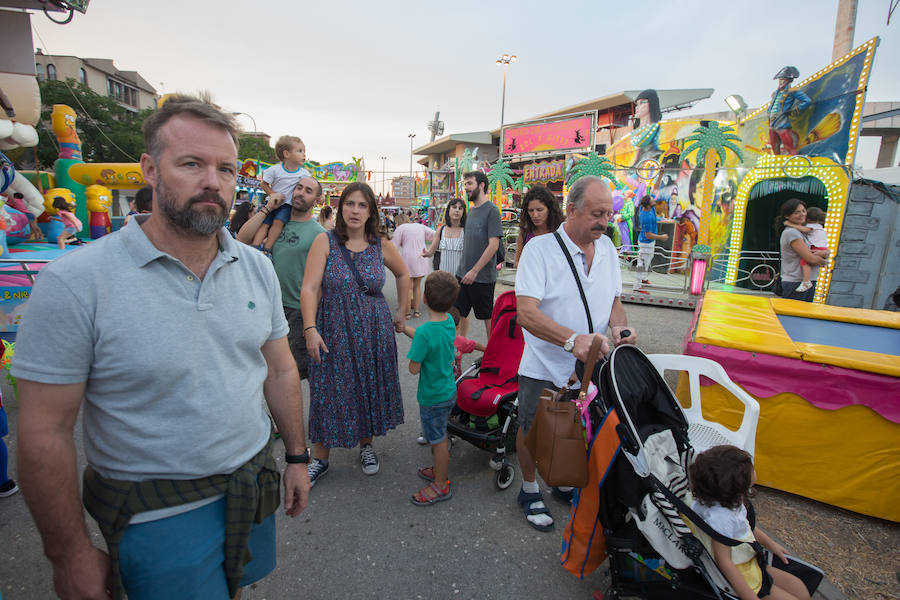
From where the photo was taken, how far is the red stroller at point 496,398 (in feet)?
10.0

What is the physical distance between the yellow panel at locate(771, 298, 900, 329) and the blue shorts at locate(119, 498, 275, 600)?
490cm

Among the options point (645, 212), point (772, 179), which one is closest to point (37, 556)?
point (645, 212)

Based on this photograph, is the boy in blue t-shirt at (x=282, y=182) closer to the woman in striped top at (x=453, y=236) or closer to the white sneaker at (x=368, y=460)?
the white sneaker at (x=368, y=460)

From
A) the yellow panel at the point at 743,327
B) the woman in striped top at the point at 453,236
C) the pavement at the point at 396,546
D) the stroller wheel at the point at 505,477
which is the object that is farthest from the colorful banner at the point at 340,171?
the stroller wheel at the point at 505,477

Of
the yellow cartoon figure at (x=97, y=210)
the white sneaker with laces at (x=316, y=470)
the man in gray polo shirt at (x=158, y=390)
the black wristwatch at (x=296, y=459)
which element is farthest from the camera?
the yellow cartoon figure at (x=97, y=210)

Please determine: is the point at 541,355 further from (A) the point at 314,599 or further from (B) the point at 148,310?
(B) the point at 148,310

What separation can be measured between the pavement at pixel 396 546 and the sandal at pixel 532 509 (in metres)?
0.04

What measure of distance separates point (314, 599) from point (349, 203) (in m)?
2.23

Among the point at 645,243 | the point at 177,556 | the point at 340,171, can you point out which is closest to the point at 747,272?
the point at 645,243

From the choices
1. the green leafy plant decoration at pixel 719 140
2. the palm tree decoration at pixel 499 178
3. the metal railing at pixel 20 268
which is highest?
the green leafy plant decoration at pixel 719 140

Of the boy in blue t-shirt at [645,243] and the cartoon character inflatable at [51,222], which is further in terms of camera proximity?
the boy in blue t-shirt at [645,243]

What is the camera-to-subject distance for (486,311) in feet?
16.6

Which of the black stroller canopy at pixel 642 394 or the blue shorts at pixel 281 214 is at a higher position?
the blue shorts at pixel 281 214

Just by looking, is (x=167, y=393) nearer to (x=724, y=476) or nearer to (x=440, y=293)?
(x=440, y=293)
